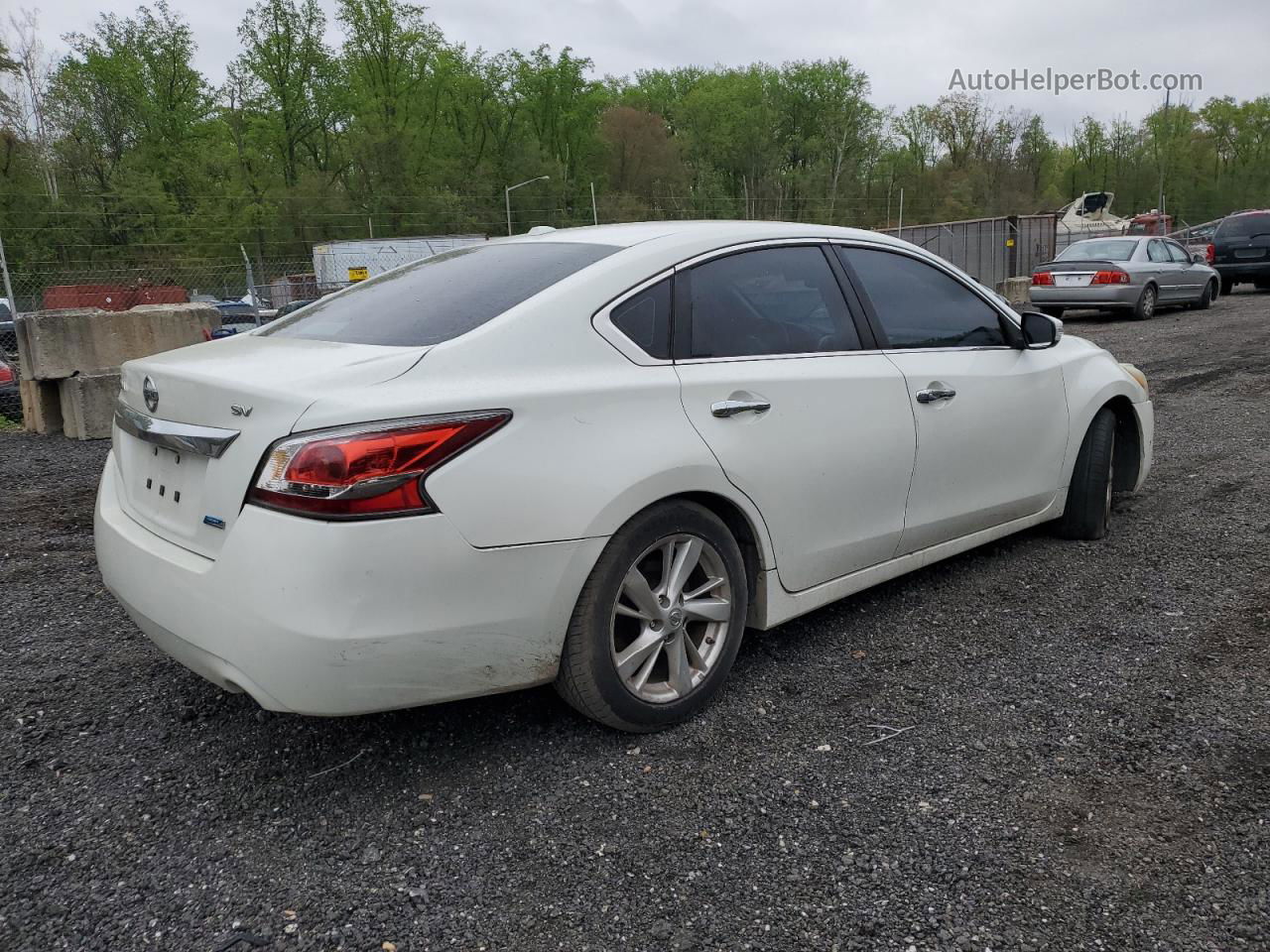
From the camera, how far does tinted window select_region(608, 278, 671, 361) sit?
307 centimetres

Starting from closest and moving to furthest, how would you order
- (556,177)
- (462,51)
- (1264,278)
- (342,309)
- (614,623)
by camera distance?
(614,623), (342,309), (1264,278), (556,177), (462,51)

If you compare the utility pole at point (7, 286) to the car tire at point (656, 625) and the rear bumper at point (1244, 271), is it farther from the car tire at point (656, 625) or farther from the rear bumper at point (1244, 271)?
the rear bumper at point (1244, 271)

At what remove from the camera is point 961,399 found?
4.00m

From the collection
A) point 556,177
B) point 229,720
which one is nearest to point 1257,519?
point 229,720

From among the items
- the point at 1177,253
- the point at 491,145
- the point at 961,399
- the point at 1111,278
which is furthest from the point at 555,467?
the point at 491,145

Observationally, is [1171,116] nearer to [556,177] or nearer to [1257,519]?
[556,177]

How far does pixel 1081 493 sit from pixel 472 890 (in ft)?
11.7

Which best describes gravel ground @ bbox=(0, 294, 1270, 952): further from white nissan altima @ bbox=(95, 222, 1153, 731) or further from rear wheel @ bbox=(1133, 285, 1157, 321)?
rear wheel @ bbox=(1133, 285, 1157, 321)

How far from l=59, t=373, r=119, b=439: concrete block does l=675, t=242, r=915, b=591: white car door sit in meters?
6.93

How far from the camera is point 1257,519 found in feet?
17.1

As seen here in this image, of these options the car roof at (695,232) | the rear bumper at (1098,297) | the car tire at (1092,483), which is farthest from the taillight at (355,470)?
the rear bumper at (1098,297)

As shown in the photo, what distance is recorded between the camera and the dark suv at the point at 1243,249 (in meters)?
21.0

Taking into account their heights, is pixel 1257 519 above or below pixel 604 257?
below

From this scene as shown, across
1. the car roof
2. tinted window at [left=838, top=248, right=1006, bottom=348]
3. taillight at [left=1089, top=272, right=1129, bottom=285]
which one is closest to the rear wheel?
taillight at [left=1089, top=272, right=1129, bottom=285]
